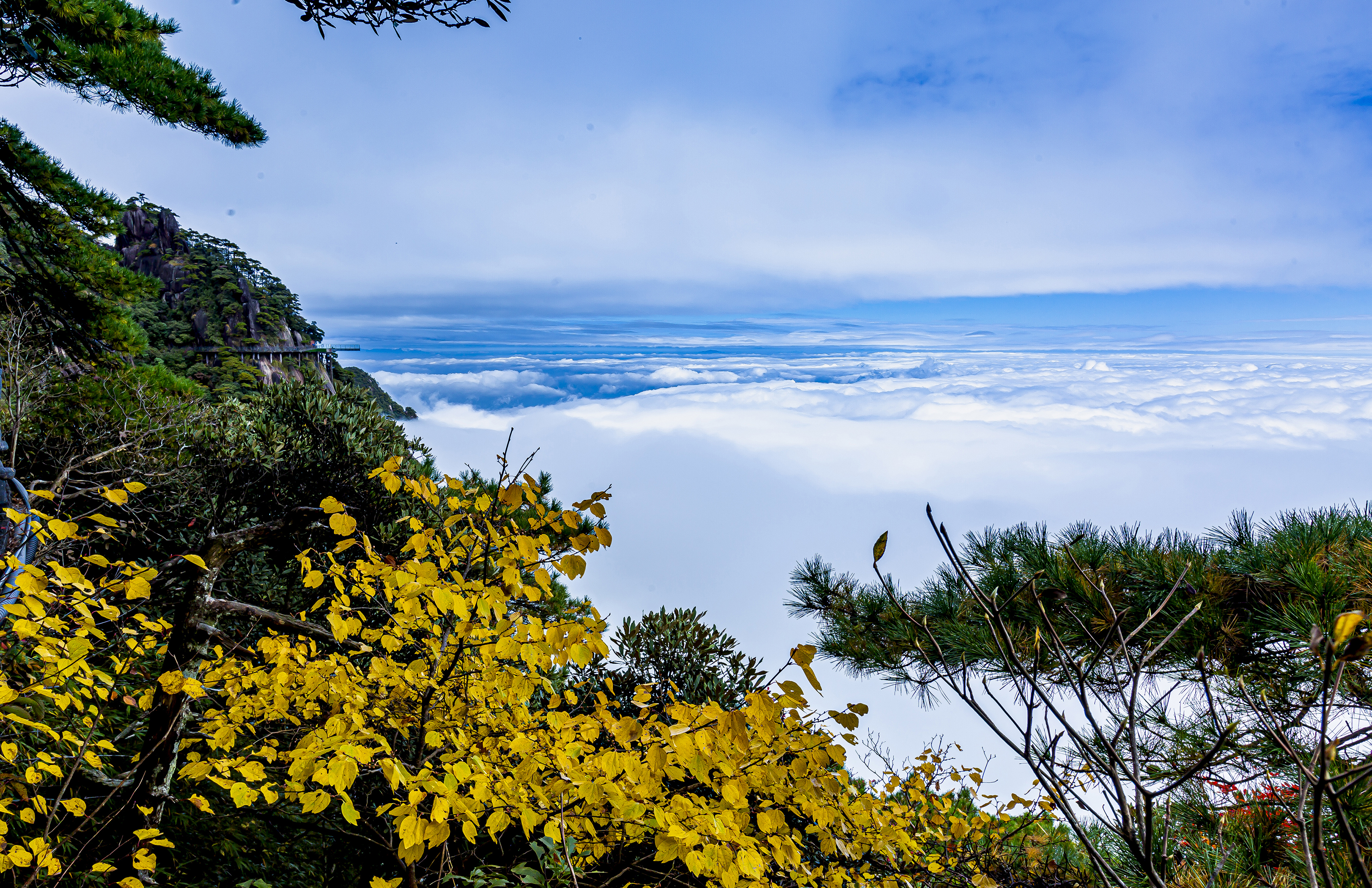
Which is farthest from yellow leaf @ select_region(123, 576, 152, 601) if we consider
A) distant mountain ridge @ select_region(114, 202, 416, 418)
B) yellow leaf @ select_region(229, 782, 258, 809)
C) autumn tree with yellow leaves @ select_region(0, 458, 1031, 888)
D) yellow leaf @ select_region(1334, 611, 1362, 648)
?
distant mountain ridge @ select_region(114, 202, 416, 418)

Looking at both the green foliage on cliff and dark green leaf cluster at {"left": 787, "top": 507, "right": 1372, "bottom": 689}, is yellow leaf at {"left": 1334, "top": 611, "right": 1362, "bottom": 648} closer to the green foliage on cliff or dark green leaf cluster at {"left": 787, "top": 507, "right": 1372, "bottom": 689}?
dark green leaf cluster at {"left": 787, "top": 507, "right": 1372, "bottom": 689}

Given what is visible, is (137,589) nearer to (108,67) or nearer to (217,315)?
(108,67)

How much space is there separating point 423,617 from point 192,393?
7083mm

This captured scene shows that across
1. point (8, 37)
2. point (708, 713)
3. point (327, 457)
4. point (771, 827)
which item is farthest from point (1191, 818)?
point (8, 37)

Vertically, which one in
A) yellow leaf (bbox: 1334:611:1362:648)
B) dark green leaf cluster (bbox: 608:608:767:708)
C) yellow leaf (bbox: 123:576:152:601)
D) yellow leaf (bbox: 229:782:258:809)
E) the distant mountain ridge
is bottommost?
dark green leaf cluster (bbox: 608:608:767:708)

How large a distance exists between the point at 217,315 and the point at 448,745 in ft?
80.8

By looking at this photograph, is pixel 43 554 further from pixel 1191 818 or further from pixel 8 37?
pixel 1191 818

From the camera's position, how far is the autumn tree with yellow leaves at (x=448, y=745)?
1825mm

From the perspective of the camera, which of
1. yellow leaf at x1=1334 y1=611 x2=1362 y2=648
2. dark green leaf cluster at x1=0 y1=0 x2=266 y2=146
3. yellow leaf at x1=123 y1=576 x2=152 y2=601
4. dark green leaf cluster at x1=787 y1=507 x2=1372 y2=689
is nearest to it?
yellow leaf at x1=1334 y1=611 x2=1362 y2=648

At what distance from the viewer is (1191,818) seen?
411 centimetres

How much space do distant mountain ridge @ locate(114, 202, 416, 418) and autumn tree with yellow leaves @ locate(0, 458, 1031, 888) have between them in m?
15.2

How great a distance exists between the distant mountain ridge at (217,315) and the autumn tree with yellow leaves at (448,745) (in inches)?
597

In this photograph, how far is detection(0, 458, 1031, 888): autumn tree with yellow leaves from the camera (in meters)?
1.83

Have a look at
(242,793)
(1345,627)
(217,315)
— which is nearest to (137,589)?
(242,793)
